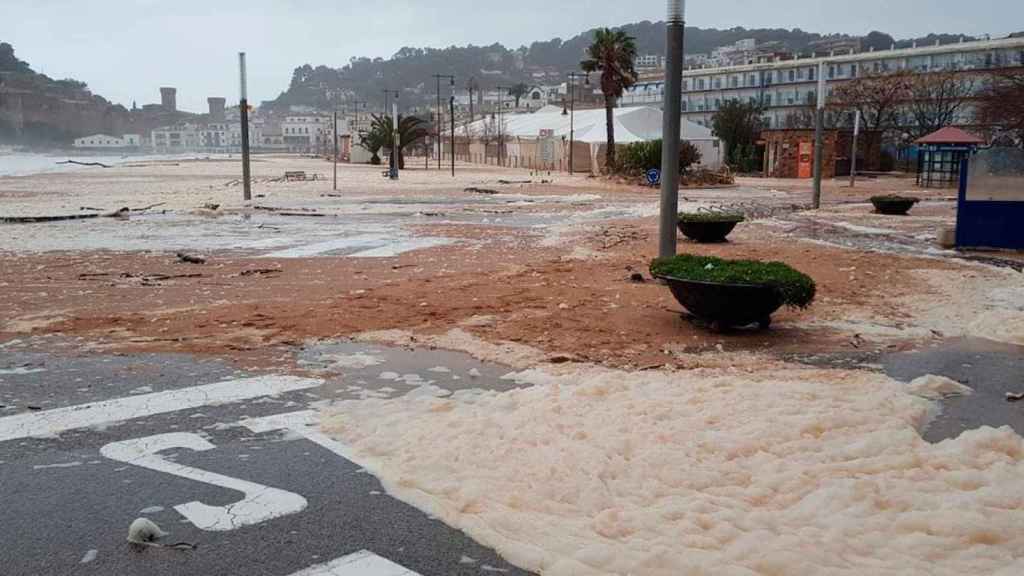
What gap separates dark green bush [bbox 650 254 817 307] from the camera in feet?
28.1

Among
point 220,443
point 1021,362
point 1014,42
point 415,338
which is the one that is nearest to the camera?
point 220,443

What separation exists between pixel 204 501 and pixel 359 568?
1201mm

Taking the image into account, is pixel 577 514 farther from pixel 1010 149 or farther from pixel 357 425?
pixel 1010 149

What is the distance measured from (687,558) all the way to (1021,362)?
527 cm

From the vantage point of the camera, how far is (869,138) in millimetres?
60219

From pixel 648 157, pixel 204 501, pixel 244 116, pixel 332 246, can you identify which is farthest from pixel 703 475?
pixel 648 157

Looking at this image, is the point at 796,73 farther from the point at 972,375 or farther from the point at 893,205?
the point at 972,375

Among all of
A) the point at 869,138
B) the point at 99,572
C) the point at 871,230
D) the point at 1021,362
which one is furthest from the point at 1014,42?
the point at 99,572

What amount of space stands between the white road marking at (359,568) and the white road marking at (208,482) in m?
0.63

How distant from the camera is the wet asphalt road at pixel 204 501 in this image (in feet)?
13.9

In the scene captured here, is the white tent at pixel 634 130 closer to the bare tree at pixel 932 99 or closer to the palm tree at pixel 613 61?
the palm tree at pixel 613 61

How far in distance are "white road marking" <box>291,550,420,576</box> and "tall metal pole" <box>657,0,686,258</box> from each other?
808 centimetres

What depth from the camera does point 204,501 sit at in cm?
492

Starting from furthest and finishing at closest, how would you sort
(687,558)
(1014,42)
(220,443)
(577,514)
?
(1014,42)
(220,443)
(577,514)
(687,558)
